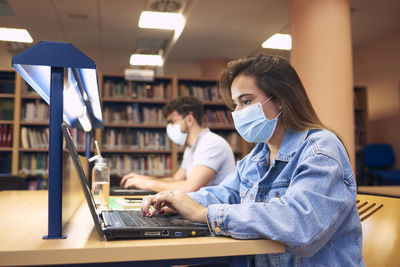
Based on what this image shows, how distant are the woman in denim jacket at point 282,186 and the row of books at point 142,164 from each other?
386 cm

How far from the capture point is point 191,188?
2.05 m

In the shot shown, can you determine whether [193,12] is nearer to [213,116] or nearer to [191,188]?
[213,116]

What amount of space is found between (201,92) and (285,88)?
4246mm

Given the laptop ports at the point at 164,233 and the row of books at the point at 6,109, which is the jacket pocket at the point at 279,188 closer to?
the laptop ports at the point at 164,233

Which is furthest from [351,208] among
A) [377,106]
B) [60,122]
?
[377,106]

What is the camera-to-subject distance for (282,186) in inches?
39.8

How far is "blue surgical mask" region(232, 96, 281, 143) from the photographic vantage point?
1.16 meters

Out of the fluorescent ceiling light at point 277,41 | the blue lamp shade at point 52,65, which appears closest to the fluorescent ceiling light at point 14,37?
the blue lamp shade at point 52,65

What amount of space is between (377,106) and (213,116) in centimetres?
284

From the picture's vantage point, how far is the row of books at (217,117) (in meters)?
5.30

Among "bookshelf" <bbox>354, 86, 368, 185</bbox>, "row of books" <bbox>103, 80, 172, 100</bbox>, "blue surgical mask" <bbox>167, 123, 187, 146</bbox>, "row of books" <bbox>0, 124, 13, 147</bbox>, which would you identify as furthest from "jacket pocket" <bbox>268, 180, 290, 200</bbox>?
"bookshelf" <bbox>354, 86, 368, 185</bbox>

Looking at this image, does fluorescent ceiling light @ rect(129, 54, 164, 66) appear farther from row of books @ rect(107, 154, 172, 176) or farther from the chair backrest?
the chair backrest

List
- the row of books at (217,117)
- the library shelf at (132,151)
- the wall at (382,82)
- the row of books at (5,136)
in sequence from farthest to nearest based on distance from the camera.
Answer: the wall at (382,82) → the row of books at (217,117) → the library shelf at (132,151) → the row of books at (5,136)

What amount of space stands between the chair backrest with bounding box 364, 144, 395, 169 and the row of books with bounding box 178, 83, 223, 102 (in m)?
2.45
